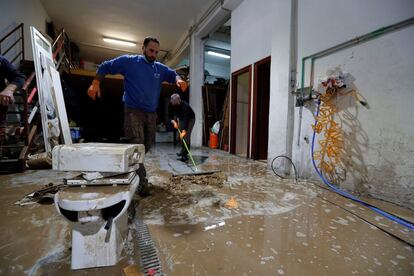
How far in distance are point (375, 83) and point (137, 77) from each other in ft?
7.10

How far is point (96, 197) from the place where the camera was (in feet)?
2.58

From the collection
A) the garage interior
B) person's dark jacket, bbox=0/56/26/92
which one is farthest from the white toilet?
person's dark jacket, bbox=0/56/26/92

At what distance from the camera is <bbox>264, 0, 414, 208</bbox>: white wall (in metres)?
1.55

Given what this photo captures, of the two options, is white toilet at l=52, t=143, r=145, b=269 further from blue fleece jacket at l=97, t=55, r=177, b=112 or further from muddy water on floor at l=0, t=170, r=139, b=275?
blue fleece jacket at l=97, t=55, r=177, b=112

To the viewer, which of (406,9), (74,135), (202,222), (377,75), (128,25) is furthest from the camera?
(128,25)

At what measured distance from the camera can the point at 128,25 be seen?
5871mm

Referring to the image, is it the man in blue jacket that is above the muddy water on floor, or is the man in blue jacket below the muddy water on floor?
above

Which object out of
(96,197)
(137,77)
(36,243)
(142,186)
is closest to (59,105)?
(137,77)

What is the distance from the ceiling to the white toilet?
5.04 m

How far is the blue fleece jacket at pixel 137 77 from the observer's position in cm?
177

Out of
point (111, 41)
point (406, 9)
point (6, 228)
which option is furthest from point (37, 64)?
point (111, 41)

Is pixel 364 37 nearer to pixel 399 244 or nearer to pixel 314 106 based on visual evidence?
pixel 314 106

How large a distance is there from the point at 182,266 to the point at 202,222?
0.42 metres

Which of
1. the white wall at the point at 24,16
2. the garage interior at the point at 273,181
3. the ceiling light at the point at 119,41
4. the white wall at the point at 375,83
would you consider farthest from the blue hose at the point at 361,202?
the ceiling light at the point at 119,41
